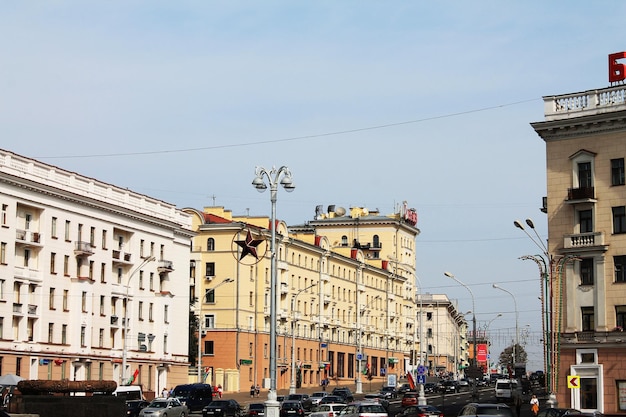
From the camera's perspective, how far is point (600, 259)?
6600 centimetres

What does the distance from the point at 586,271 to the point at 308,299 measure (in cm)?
6279

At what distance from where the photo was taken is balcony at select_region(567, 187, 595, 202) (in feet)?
219

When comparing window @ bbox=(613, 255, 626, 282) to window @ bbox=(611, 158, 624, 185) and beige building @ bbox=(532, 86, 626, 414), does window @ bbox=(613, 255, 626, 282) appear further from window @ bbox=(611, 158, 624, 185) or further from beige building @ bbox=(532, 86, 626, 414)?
window @ bbox=(611, 158, 624, 185)

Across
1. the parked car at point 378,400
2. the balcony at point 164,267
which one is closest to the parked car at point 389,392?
the parked car at point 378,400

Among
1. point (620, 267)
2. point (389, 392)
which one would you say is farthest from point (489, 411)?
point (389, 392)

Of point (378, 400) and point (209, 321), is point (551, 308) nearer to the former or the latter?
point (378, 400)

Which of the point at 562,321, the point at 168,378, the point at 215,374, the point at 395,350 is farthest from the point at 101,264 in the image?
the point at 395,350

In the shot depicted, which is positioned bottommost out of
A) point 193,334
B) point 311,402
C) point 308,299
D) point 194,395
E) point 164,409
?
point 311,402

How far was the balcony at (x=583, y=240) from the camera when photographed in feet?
217

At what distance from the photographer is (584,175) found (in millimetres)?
67812

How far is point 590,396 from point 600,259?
323 inches

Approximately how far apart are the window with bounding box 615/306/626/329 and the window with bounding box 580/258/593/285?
2.34 meters

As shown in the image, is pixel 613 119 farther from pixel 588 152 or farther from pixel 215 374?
pixel 215 374

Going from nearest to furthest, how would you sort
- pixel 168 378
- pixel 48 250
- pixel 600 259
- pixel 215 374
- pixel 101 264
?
pixel 600 259
pixel 48 250
pixel 101 264
pixel 168 378
pixel 215 374
